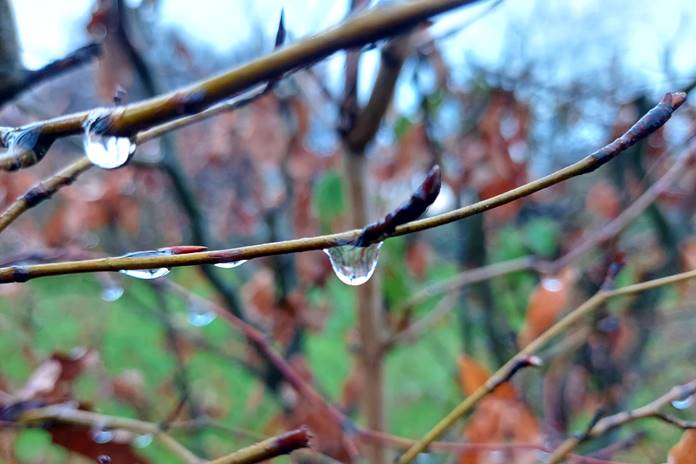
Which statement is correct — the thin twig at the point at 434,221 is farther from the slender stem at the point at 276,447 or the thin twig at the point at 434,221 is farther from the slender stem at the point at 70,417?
the slender stem at the point at 70,417

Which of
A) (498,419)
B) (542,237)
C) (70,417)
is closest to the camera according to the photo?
(70,417)

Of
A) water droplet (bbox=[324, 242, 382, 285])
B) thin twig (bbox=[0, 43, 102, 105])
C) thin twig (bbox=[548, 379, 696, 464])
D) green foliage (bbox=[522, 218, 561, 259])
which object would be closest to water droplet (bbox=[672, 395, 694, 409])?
thin twig (bbox=[548, 379, 696, 464])

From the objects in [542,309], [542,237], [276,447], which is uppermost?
[542,237]

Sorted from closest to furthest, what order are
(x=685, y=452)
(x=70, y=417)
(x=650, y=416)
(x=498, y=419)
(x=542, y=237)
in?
(x=685, y=452), (x=650, y=416), (x=70, y=417), (x=498, y=419), (x=542, y=237)

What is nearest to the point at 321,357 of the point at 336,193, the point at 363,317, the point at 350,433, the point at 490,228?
the point at 490,228

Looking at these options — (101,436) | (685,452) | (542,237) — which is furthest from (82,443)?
(542,237)

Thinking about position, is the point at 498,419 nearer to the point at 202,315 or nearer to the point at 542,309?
the point at 542,309

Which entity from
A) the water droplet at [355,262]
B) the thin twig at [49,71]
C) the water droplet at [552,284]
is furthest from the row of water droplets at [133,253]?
the water droplet at [552,284]
